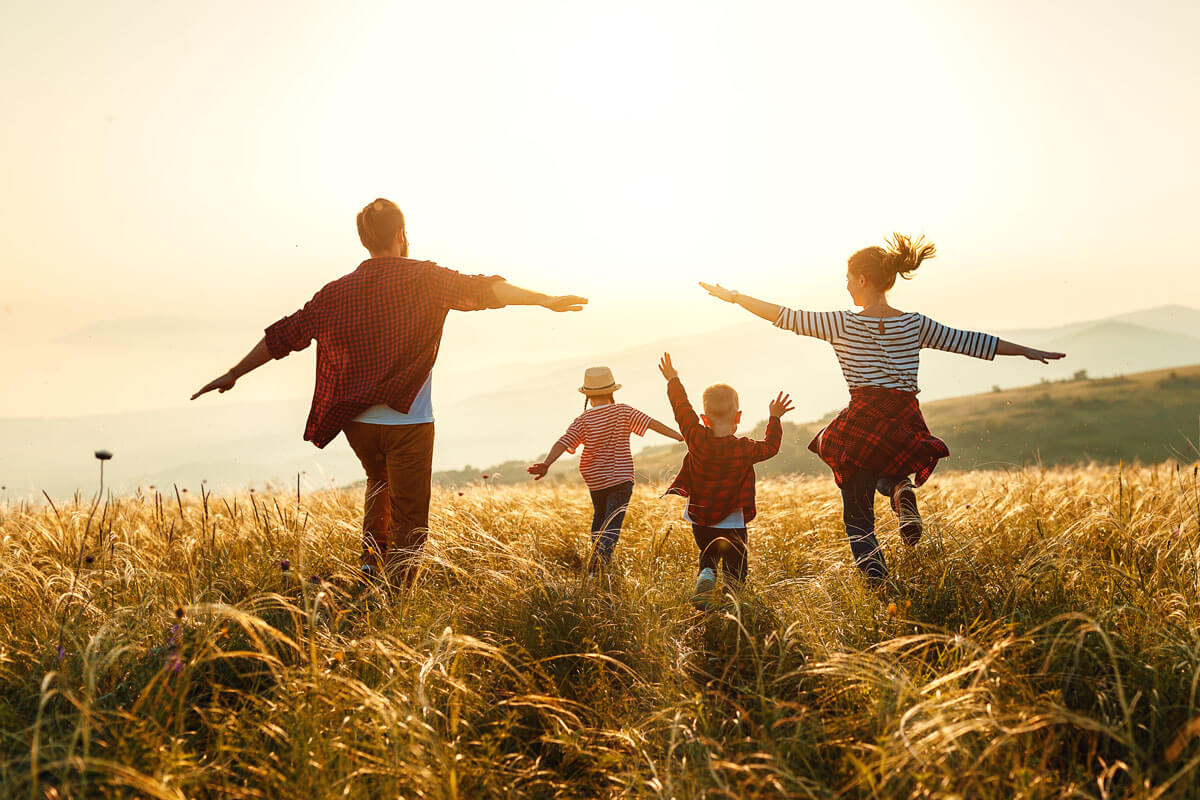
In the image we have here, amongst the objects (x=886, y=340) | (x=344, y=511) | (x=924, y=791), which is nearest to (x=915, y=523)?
(x=886, y=340)

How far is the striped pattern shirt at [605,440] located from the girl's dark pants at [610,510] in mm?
52

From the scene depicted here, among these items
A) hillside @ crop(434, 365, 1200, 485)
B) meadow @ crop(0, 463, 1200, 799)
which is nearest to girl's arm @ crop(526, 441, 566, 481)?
meadow @ crop(0, 463, 1200, 799)

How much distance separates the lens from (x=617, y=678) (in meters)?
3.38

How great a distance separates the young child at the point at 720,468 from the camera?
4918 millimetres

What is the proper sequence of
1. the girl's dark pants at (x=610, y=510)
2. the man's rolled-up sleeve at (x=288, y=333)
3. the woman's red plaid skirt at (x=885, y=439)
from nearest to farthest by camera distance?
the woman's red plaid skirt at (x=885, y=439), the man's rolled-up sleeve at (x=288, y=333), the girl's dark pants at (x=610, y=510)

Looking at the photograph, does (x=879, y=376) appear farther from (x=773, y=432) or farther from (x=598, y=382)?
(x=598, y=382)

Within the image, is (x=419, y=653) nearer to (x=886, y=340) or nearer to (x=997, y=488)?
(x=886, y=340)

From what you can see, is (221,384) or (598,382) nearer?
(221,384)

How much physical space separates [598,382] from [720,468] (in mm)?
1497

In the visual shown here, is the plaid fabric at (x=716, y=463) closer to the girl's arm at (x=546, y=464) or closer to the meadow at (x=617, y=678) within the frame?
the meadow at (x=617, y=678)

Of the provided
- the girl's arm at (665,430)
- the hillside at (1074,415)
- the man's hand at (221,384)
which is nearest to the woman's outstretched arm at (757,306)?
the girl's arm at (665,430)

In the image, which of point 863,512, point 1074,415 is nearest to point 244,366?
point 863,512

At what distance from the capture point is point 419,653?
Answer: 335 cm

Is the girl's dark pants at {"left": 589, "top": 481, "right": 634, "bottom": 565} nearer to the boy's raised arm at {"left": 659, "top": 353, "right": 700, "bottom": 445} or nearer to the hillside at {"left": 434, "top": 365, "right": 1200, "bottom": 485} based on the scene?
the boy's raised arm at {"left": 659, "top": 353, "right": 700, "bottom": 445}
